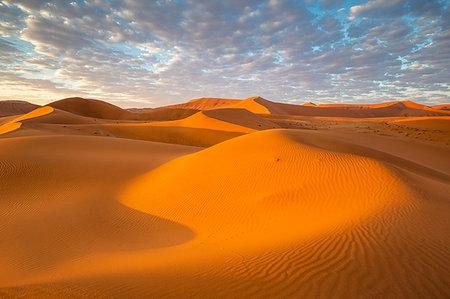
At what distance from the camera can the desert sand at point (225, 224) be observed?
2461mm

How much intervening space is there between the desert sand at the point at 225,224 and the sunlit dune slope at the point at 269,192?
5 centimetres

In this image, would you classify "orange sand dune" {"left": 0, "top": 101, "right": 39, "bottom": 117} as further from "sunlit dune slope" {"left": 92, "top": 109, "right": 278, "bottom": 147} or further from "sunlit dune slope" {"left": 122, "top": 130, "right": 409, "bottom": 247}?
"sunlit dune slope" {"left": 122, "top": 130, "right": 409, "bottom": 247}

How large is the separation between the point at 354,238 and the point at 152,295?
109 inches

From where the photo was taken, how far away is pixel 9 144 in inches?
497

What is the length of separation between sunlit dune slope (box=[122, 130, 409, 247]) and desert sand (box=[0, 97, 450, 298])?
2.1 inches

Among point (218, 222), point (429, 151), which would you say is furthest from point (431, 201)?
point (429, 151)

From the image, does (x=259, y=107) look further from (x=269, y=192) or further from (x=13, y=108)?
(x=13, y=108)

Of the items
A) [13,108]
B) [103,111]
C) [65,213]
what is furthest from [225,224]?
[13,108]

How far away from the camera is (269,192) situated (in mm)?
6789

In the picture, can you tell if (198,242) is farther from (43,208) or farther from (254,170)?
(43,208)

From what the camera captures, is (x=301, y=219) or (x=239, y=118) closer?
(x=301, y=219)

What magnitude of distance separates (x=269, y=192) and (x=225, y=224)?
178 cm

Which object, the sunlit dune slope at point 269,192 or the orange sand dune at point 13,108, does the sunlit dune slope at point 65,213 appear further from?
the orange sand dune at point 13,108

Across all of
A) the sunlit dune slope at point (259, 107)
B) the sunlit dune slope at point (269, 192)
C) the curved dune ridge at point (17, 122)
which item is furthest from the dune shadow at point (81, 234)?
the sunlit dune slope at point (259, 107)
